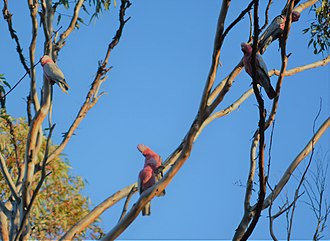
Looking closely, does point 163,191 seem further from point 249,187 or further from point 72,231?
point 72,231

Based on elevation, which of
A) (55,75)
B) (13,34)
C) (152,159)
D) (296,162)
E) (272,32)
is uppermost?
(13,34)

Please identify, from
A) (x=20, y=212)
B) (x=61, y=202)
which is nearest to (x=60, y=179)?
(x=61, y=202)

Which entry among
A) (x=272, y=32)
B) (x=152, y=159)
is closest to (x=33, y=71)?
(x=152, y=159)

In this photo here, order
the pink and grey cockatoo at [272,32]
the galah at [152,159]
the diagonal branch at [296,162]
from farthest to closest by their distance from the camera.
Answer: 1. the pink and grey cockatoo at [272,32]
2. the galah at [152,159]
3. the diagonal branch at [296,162]

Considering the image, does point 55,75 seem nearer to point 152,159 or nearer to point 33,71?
point 33,71

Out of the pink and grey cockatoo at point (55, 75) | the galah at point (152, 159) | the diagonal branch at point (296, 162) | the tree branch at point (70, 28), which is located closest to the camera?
the diagonal branch at point (296, 162)

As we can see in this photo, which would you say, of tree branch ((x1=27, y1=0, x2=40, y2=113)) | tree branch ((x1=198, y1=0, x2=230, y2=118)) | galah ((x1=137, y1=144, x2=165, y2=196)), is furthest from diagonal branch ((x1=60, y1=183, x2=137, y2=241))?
tree branch ((x1=198, y1=0, x2=230, y2=118))

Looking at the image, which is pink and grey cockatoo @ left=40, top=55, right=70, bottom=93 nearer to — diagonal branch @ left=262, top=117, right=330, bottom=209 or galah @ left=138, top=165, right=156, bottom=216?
galah @ left=138, top=165, right=156, bottom=216

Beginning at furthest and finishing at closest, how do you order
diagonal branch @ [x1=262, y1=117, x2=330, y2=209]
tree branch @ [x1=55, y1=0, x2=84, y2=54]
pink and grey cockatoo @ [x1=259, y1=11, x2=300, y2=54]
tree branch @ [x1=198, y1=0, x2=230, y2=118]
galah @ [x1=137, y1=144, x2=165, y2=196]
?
tree branch @ [x1=55, y1=0, x2=84, y2=54], pink and grey cockatoo @ [x1=259, y1=11, x2=300, y2=54], galah @ [x1=137, y1=144, x2=165, y2=196], diagonal branch @ [x1=262, y1=117, x2=330, y2=209], tree branch @ [x1=198, y1=0, x2=230, y2=118]

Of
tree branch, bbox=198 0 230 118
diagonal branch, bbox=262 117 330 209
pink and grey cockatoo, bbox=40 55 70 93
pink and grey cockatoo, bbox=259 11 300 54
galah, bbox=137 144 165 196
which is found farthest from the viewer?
pink and grey cockatoo, bbox=40 55 70 93

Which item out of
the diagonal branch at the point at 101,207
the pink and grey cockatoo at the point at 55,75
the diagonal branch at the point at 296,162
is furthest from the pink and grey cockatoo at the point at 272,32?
the pink and grey cockatoo at the point at 55,75

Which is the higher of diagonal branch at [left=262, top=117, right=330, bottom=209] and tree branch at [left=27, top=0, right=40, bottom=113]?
tree branch at [left=27, top=0, right=40, bottom=113]

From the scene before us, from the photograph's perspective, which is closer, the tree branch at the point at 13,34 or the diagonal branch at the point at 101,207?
the diagonal branch at the point at 101,207

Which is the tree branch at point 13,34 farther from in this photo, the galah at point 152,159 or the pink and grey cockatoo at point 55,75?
the galah at point 152,159
